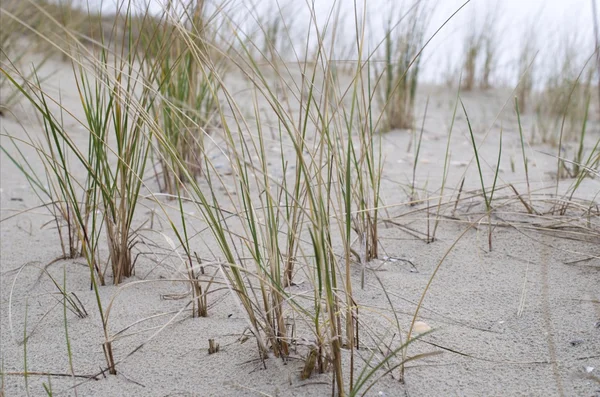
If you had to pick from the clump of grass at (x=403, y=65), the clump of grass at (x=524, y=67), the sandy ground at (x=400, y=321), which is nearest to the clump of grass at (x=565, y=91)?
the clump of grass at (x=524, y=67)

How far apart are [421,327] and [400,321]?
0.05m

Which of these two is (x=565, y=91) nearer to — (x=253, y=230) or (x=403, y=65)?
(x=403, y=65)

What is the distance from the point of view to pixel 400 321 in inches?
51.7

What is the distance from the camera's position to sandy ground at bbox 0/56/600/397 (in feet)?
3.66

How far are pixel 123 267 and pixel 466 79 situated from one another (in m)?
4.92

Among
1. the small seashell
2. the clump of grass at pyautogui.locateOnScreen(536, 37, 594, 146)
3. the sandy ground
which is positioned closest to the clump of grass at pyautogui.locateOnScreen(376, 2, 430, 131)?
the clump of grass at pyautogui.locateOnScreen(536, 37, 594, 146)

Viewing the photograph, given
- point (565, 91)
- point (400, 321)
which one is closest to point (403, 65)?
point (565, 91)

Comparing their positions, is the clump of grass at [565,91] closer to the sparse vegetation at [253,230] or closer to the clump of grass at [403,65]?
the clump of grass at [403,65]

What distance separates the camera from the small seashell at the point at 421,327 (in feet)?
4.15

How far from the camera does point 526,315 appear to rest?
1347 mm

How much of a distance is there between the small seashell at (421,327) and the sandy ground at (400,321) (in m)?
0.02

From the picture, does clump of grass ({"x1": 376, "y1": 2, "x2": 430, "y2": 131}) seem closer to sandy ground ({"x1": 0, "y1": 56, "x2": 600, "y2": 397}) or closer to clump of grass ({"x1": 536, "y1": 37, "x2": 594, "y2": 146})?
clump of grass ({"x1": 536, "y1": 37, "x2": 594, "y2": 146})

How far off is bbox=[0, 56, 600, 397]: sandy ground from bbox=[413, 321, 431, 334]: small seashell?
2 centimetres

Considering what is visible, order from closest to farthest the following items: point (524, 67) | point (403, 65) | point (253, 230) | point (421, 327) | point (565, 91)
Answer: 1. point (253, 230)
2. point (421, 327)
3. point (403, 65)
4. point (565, 91)
5. point (524, 67)
